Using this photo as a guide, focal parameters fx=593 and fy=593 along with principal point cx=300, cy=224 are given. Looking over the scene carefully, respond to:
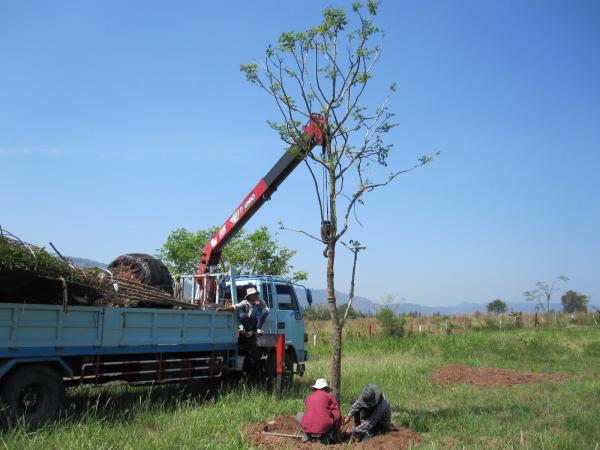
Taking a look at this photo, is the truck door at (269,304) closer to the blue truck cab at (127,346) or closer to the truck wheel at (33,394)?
the blue truck cab at (127,346)

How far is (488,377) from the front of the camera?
15.5 metres

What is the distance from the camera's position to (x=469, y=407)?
1091cm

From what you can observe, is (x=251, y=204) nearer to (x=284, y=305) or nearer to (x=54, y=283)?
(x=284, y=305)

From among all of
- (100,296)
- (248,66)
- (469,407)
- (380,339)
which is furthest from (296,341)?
(380,339)

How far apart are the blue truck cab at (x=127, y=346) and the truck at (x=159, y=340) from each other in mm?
14

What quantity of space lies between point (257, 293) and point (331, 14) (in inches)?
222

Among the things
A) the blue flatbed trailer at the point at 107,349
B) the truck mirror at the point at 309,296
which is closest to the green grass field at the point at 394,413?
the blue flatbed trailer at the point at 107,349

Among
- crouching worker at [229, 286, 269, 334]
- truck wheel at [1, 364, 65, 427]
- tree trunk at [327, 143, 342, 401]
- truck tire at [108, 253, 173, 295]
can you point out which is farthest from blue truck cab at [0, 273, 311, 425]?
tree trunk at [327, 143, 342, 401]

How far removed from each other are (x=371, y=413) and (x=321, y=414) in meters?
0.94

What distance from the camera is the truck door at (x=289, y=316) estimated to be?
13.3 metres

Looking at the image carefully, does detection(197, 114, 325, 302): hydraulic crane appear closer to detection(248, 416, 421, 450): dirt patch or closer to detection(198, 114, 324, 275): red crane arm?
detection(198, 114, 324, 275): red crane arm

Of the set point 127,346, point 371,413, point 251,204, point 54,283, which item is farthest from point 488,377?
point 54,283

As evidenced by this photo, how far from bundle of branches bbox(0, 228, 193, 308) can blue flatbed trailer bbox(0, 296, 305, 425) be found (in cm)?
37

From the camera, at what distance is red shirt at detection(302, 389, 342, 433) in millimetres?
7965
